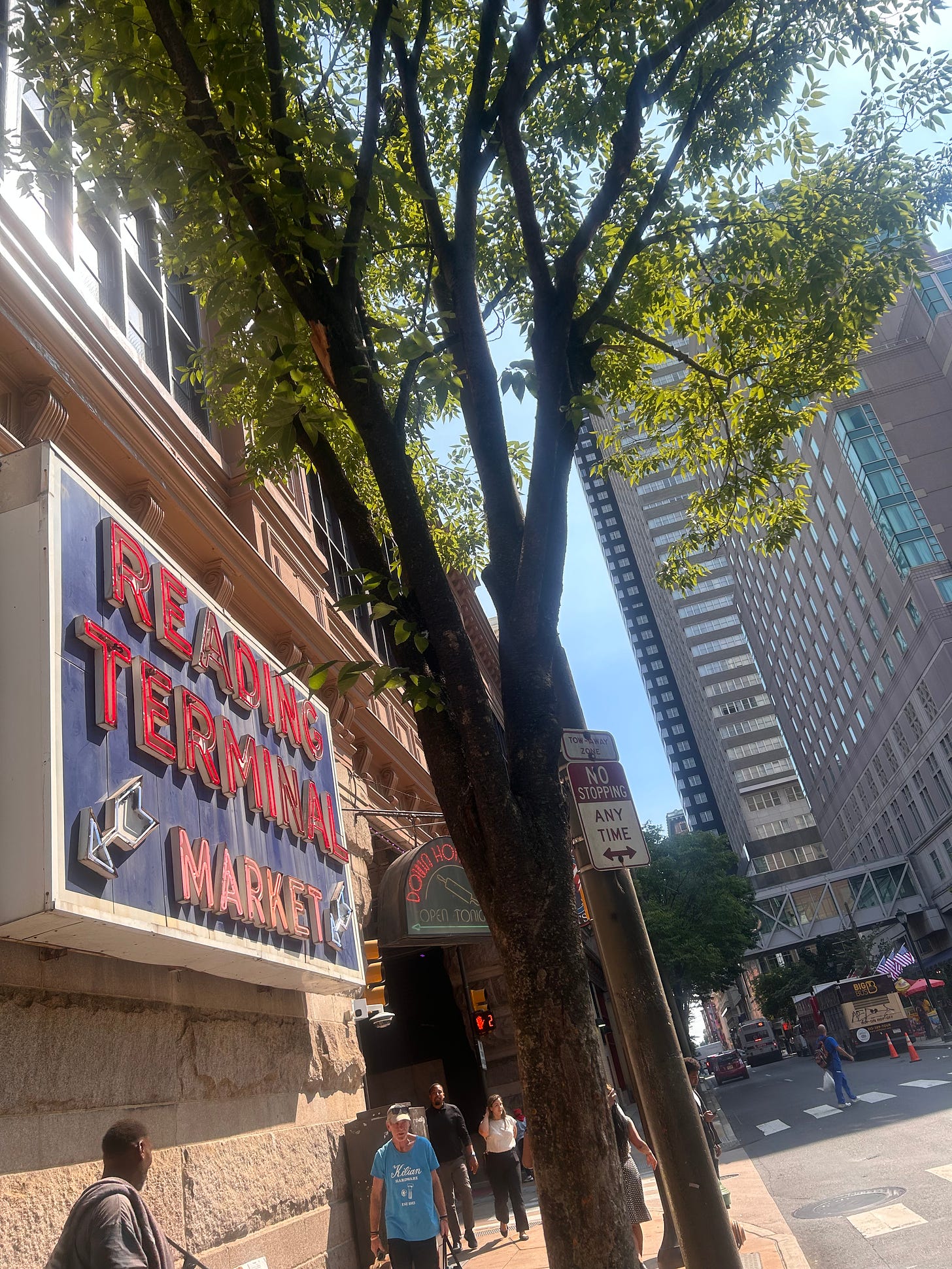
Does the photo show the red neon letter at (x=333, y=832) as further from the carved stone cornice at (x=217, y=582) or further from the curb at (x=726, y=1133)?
the curb at (x=726, y=1133)

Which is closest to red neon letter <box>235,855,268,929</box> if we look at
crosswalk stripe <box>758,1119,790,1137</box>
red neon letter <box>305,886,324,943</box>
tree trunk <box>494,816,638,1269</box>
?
red neon letter <box>305,886,324,943</box>

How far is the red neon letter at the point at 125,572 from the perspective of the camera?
600cm

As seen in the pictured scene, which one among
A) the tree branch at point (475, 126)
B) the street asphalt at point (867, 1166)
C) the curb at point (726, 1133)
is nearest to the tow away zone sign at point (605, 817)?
the tree branch at point (475, 126)

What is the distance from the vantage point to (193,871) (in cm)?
597

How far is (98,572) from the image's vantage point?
5914 millimetres

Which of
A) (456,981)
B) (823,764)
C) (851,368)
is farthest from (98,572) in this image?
(823,764)

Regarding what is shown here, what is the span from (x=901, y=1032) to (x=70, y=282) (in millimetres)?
41017

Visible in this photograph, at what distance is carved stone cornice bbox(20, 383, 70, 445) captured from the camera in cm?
684

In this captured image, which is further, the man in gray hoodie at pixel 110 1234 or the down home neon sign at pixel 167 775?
the down home neon sign at pixel 167 775

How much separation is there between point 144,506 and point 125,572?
2164mm

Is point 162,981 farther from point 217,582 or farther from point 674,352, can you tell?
point 674,352

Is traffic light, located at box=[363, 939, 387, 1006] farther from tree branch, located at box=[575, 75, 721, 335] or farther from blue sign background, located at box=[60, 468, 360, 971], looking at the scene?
tree branch, located at box=[575, 75, 721, 335]

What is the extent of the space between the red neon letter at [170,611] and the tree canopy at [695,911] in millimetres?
43839

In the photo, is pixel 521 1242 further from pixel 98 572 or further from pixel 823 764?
pixel 823 764
